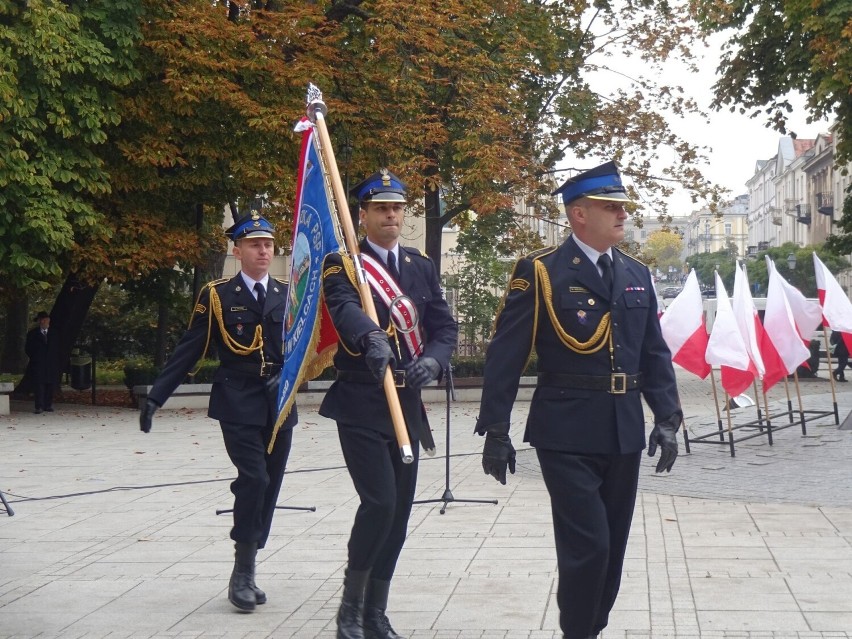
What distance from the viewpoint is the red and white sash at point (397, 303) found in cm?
589

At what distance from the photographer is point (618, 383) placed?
513 cm

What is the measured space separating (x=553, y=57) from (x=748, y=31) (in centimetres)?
478

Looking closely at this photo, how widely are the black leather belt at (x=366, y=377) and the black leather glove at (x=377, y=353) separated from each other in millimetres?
304

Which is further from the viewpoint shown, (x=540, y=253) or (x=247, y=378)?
(x=247, y=378)

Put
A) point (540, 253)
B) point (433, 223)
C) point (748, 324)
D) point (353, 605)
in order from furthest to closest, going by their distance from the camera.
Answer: point (433, 223) → point (748, 324) → point (353, 605) → point (540, 253)

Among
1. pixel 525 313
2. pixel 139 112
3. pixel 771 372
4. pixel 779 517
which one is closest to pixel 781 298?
pixel 771 372

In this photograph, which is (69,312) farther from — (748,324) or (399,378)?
(399,378)

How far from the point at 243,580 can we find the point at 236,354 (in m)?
1.24

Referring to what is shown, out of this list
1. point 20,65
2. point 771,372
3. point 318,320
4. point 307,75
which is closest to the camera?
point 318,320

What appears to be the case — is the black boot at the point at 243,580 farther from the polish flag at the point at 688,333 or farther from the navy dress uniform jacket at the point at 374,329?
the polish flag at the point at 688,333

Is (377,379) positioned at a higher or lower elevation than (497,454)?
higher

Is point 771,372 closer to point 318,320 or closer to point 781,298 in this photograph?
point 781,298

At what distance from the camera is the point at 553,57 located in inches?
1056

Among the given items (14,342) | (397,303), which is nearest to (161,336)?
(14,342)
